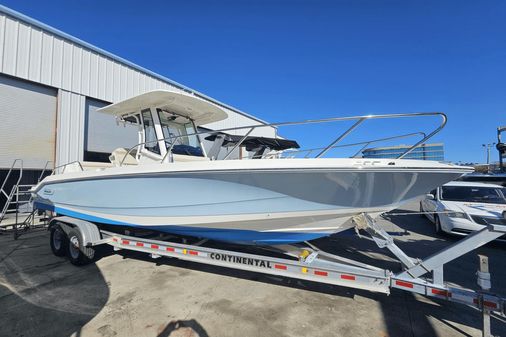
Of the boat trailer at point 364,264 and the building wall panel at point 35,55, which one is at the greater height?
the building wall panel at point 35,55

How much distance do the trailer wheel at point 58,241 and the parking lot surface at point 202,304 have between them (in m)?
0.26

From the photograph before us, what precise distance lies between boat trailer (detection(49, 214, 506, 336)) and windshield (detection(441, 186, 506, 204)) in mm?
4692

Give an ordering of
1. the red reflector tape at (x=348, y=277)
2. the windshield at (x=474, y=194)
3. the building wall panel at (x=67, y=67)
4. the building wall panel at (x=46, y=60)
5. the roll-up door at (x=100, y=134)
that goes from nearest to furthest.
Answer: the red reflector tape at (x=348, y=277)
the windshield at (x=474, y=194)
the building wall panel at (x=46, y=60)
the building wall panel at (x=67, y=67)
the roll-up door at (x=100, y=134)

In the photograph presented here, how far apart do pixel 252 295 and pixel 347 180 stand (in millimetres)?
1782

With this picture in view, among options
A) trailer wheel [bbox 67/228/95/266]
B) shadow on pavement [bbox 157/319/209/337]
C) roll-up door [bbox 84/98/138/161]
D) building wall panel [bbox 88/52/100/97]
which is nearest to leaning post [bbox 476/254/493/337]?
shadow on pavement [bbox 157/319/209/337]

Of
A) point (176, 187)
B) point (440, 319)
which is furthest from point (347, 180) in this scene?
point (176, 187)

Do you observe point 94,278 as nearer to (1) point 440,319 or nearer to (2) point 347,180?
(2) point 347,180

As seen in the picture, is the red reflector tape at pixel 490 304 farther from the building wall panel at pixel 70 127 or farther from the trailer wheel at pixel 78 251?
the building wall panel at pixel 70 127

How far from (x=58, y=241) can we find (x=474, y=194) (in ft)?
28.9

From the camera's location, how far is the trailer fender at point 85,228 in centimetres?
417

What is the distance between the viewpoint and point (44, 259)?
4.67 metres

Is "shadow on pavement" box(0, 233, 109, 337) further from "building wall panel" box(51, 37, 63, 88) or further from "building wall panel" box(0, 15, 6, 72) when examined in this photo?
"building wall panel" box(51, 37, 63, 88)

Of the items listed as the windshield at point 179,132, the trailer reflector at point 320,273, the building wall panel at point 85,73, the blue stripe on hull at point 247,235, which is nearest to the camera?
the trailer reflector at point 320,273

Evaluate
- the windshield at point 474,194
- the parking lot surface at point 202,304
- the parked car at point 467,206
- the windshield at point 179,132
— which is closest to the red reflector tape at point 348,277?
the parking lot surface at point 202,304
